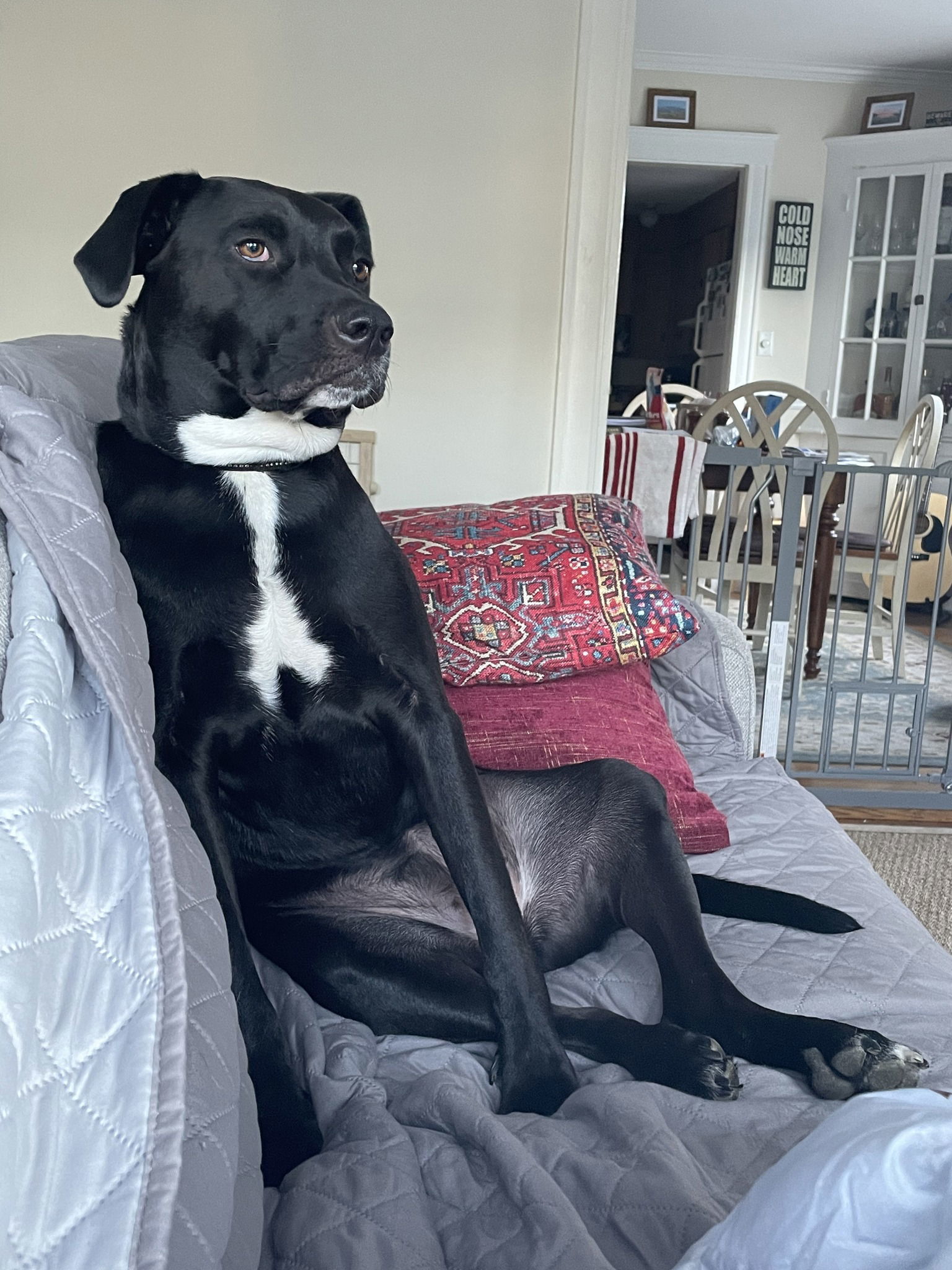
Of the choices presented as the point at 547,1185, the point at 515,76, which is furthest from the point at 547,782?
the point at 515,76

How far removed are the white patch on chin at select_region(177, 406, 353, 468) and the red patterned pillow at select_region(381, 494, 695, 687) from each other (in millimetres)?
484

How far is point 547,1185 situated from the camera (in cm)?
73

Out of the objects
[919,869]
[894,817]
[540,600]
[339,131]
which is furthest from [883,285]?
[540,600]

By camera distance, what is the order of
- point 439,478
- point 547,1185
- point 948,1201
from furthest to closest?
point 439,478, point 547,1185, point 948,1201

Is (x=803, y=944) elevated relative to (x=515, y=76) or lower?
lower

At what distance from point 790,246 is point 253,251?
561 centimetres

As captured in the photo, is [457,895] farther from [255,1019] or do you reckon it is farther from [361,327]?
[361,327]

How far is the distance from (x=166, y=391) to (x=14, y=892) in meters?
0.57

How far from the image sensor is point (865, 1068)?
899 millimetres

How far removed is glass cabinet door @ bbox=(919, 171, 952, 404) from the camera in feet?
18.0

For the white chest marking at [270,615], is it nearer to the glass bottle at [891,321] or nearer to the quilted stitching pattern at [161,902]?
the quilted stitching pattern at [161,902]

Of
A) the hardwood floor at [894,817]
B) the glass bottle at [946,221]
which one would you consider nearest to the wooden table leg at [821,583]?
the hardwood floor at [894,817]

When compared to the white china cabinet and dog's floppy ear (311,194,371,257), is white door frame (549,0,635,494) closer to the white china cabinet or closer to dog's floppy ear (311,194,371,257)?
dog's floppy ear (311,194,371,257)

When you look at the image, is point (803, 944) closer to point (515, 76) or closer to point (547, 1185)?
point (547, 1185)
